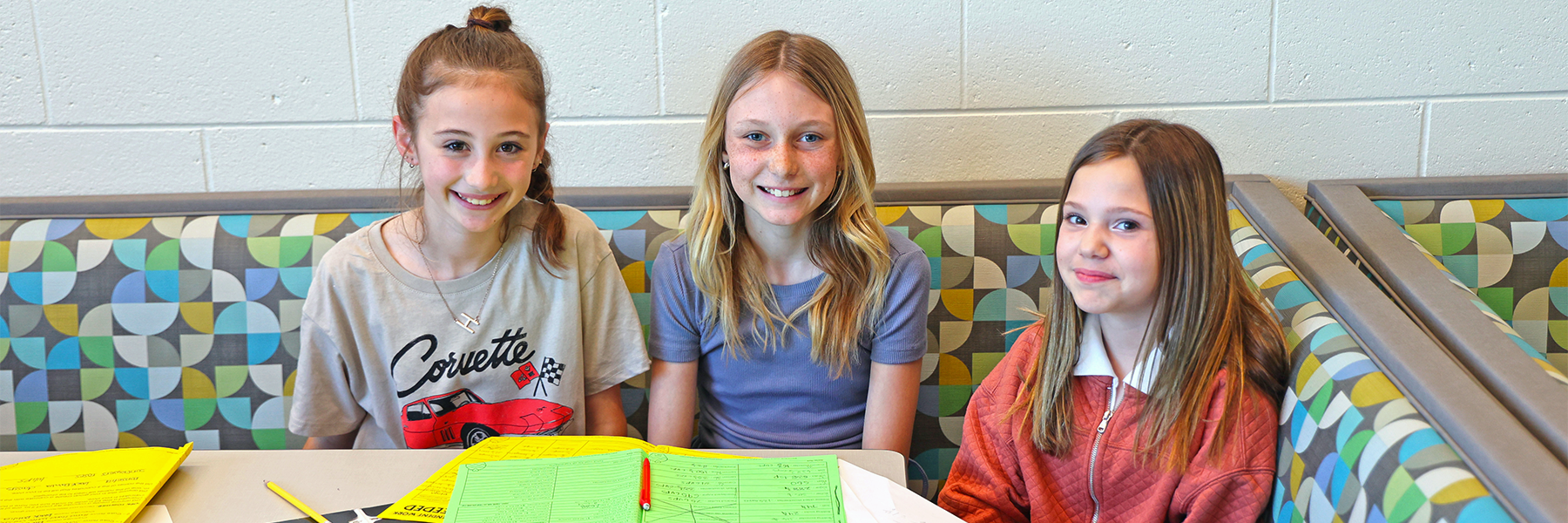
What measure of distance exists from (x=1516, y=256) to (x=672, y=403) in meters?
1.53

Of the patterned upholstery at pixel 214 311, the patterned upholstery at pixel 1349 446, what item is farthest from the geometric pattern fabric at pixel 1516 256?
the patterned upholstery at pixel 1349 446

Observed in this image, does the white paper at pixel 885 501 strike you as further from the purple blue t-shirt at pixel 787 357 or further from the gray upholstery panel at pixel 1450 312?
the gray upholstery panel at pixel 1450 312

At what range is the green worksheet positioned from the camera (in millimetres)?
917

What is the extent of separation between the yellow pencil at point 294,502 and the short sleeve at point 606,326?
1.90 feet

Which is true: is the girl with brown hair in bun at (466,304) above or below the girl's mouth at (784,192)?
below

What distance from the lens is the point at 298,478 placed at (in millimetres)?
1033

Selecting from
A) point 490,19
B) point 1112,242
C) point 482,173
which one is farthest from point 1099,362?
point 490,19

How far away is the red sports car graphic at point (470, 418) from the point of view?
4.86ft

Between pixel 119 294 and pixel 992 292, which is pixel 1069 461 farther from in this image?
pixel 119 294

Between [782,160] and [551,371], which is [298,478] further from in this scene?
[782,160]

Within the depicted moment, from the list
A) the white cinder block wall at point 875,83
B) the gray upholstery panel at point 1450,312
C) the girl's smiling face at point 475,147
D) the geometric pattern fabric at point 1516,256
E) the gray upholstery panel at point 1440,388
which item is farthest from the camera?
the white cinder block wall at point 875,83

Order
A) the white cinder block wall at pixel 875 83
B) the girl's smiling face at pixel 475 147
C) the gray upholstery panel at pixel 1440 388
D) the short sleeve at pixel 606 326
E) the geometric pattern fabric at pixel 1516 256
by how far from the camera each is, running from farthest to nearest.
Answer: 1. the white cinder block wall at pixel 875 83
2. the geometric pattern fabric at pixel 1516 256
3. the short sleeve at pixel 606 326
4. the girl's smiling face at pixel 475 147
5. the gray upholstery panel at pixel 1440 388

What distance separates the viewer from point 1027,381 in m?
1.28

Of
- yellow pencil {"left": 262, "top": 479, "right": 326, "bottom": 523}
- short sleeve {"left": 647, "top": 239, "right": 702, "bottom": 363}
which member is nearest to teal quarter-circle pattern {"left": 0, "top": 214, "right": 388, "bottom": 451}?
short sleeve {"left": 647, "top": 239, "right": 702, "bottom": 363}
